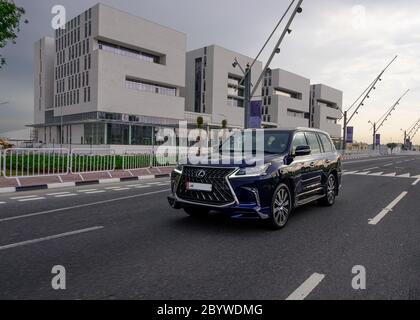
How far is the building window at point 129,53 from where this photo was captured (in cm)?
4559

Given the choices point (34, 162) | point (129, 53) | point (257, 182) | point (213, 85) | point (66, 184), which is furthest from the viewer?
point (213, 85)

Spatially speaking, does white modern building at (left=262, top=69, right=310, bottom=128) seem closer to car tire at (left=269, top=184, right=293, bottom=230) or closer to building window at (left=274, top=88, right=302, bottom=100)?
building window at (left=274, top=88, right=302, bottom=100)

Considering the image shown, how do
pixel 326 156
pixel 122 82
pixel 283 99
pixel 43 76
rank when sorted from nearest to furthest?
1. pixel 326 156
2. pixel 122 82
3. pixel 43 76
4. pixel 283 99

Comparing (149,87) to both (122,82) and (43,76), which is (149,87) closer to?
(122,82)

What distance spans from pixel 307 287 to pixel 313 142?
4.65 metres

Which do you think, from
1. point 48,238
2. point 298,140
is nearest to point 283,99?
point 298,140

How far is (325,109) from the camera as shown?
90062 mm

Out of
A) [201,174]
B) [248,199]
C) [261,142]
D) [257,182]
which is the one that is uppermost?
[261,142]

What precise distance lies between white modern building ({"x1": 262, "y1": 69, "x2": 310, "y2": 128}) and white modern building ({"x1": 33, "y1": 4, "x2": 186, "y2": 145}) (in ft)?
88.6

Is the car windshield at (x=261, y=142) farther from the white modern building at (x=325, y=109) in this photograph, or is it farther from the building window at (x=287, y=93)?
the white modern building at (x=325, y=109)

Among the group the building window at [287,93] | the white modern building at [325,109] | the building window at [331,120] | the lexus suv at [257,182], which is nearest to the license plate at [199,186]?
the lexus suv at [257,182]

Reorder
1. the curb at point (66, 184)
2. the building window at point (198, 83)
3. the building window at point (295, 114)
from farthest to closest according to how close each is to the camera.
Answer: the building window at point (295, 114)
the building window at point (198, 83)
the curb at point (66, 184)
